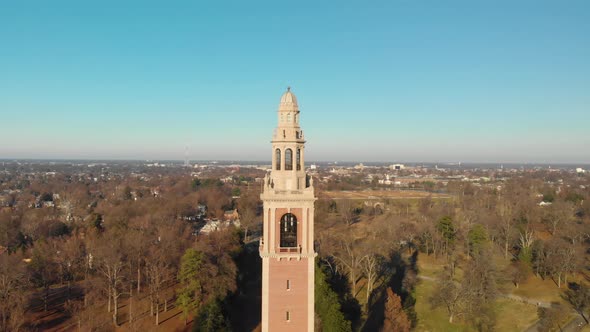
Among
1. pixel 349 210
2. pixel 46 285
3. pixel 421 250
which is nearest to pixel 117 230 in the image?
pixel 46 285

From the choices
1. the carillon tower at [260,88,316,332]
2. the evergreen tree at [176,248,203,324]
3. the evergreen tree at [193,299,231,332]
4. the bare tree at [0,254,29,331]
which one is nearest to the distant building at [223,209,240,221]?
the evergreen tree at [176,248,203,324]

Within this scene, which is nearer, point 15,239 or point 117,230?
point 117,230

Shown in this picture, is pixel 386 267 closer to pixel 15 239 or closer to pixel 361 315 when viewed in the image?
pixel 361 315

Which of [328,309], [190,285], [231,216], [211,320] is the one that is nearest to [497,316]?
[328,309]

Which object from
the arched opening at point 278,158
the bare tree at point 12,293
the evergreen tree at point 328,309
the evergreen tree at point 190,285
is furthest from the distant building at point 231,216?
the arched opening at point 278,158

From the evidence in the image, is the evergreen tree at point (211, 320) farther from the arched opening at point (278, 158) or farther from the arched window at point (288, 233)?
the arched opening at point (278, 158)

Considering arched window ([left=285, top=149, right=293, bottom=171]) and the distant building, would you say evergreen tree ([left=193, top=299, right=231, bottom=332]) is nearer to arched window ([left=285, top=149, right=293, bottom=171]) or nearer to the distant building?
arched window ([left=285, top=149, right=293, bottom=171])
